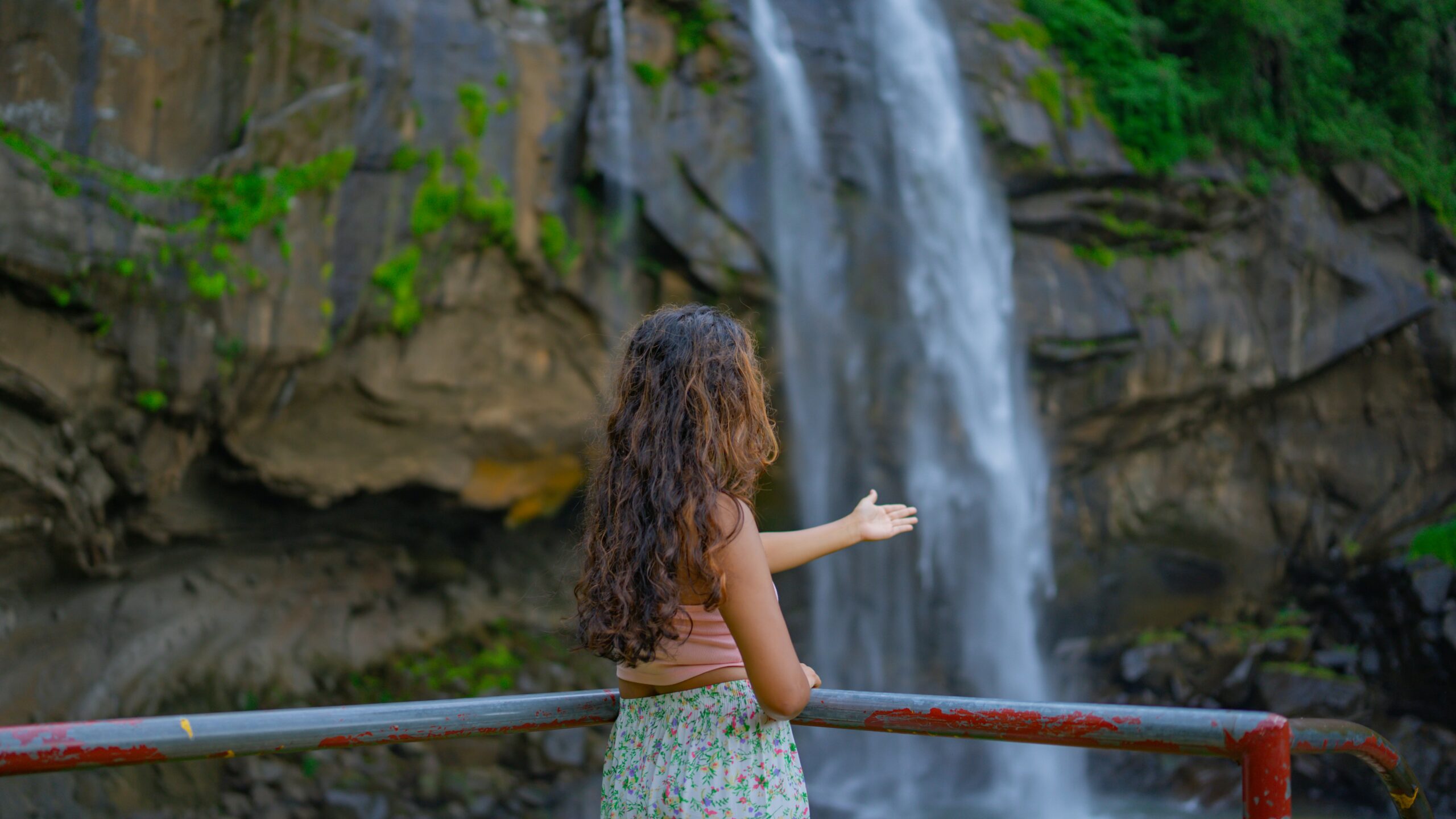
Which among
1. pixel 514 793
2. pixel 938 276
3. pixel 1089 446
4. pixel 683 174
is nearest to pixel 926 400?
pixel 938 276

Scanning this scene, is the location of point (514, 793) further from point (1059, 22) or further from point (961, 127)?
point (1059, 22)

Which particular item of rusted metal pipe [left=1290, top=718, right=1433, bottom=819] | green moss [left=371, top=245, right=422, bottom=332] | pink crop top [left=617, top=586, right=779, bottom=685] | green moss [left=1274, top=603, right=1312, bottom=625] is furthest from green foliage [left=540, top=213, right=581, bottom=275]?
green moss [left=1274, top=603, right=1312, bottom=625]

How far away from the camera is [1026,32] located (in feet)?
35.6

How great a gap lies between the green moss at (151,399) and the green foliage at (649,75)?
4.64 meters

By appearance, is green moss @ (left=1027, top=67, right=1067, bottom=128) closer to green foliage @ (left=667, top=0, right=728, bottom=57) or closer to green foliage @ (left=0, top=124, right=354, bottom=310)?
green foliage @ (left=667, top=0, right=728, bottom=57)

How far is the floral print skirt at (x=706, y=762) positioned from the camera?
164 centimetres

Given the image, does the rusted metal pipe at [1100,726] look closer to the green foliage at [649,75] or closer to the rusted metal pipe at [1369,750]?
the rusted metal pipe at [1369,750]

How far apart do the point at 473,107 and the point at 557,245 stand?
128cm

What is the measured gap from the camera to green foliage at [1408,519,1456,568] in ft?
33.1

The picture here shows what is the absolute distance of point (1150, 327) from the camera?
35.9 feet

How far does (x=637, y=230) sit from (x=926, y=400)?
11.6ft

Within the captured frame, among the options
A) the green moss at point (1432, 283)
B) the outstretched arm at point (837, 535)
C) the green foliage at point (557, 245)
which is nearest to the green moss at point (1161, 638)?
the green moss at point (1432, 283)

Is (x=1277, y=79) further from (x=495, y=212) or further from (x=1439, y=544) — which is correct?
(x=495, y=212)

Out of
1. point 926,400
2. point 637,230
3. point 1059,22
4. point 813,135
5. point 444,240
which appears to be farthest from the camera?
point 1059,22
